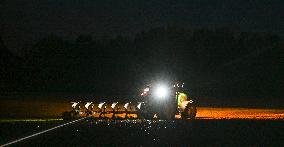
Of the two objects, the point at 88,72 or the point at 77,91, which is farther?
the point at 88,72

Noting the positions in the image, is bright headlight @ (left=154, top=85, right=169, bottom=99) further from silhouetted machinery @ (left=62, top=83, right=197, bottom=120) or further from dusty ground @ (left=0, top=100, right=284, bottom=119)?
dusty ground @ (left=0, top=100, right=284, bottom=119)

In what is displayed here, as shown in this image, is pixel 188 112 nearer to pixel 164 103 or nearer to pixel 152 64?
pixel 164 103

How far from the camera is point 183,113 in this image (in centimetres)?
3666

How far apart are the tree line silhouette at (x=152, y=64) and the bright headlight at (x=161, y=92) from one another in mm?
35094

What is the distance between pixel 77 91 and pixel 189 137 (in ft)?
203

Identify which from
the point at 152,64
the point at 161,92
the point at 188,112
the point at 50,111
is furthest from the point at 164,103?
the point at 152,64

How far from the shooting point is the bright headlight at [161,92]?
36250 mm

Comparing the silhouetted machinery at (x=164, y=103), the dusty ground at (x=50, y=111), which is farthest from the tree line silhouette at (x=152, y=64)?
the silhouetted machinery at (x=164, y=103)

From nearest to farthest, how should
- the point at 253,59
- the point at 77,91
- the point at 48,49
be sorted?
the point at 77,91 → the point at 253,59 → the point at 48,49

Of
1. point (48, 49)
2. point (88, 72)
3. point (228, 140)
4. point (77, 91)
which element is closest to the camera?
point (228, 140)

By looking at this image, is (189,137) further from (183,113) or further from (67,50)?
(67,50)

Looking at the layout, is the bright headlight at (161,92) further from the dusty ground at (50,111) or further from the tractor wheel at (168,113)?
the dusty ground at (50,111)

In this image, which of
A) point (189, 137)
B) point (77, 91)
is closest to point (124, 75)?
point (77, 91)

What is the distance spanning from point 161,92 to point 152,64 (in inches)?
2798
